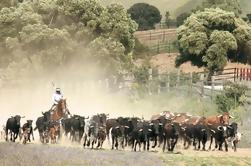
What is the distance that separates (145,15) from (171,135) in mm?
69883

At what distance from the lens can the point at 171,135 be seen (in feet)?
106

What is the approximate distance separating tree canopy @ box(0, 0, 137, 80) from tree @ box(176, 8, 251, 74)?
562cm

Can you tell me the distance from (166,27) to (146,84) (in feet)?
141

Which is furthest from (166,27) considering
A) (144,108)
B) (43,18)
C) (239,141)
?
(239,141)

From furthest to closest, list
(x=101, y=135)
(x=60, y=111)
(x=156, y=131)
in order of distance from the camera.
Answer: (x=60, y=111), (x=101, y=135), (x=156, y=131)

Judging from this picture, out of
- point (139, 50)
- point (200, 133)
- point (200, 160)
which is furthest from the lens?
point (139, 50)

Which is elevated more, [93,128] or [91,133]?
[93,128]

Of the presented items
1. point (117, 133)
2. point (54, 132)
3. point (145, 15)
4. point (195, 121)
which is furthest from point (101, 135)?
point (145, 15)

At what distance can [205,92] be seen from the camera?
50250 millimetres

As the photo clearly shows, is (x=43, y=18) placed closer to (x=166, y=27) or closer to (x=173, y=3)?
(x=166, y=27)

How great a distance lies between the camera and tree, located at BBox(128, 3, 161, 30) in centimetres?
9938

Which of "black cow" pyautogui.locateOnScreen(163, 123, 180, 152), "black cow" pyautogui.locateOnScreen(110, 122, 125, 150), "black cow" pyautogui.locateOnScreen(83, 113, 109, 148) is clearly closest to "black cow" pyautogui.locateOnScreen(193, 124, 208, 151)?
"black cow" pyautogui.locateOnScreen(163, 123, 180, 152)

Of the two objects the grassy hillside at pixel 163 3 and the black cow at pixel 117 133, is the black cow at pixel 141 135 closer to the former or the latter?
the black cow at pixel 117 133

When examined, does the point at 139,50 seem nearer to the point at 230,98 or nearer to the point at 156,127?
the point at 230,98
